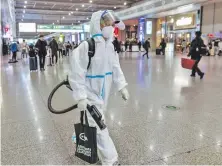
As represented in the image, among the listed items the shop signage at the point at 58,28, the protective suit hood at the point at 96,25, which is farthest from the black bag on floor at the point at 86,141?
the shop signage at the point at 58,28

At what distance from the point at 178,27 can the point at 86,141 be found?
2696 cm

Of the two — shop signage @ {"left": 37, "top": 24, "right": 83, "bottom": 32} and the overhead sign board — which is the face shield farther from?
shop signage @ {"left": 37, "top": 24, "right": 83, "bottom": 32}

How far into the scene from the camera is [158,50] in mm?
22875

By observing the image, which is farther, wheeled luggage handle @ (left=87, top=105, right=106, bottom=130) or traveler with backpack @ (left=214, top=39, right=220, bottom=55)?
traveler with backpack @ (left=214, top=39, right=220, bottom=55)

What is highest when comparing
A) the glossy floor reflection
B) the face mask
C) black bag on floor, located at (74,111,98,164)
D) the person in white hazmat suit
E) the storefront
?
the storefront

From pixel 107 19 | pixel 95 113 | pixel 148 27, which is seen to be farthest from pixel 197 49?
pixel 148 27

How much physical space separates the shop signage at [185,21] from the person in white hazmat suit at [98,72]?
78.0ft

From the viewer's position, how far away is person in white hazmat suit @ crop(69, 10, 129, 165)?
6.79 ft

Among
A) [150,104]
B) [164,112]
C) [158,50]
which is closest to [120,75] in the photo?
[164,112]

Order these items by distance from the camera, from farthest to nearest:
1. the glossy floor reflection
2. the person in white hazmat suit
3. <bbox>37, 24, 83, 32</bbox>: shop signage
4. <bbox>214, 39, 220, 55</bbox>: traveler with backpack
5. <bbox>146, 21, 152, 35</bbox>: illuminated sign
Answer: <bbox>37, 24, 83, 32</bbox>: shop signage < <bbox>146, 21, 152, 35</bbox>: illuminated sign < <bbox>214, 39, 220, 55</bbox>: traveler with backpack < the glossy floor reflection < the person in white hazmat suit

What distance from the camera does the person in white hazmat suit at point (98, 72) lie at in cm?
207

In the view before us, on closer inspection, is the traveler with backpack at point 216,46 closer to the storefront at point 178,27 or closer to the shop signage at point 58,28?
the storefront at point 178,27

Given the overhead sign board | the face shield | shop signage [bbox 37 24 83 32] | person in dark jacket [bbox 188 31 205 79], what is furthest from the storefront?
the face shield

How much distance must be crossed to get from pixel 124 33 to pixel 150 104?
30.8 metres
